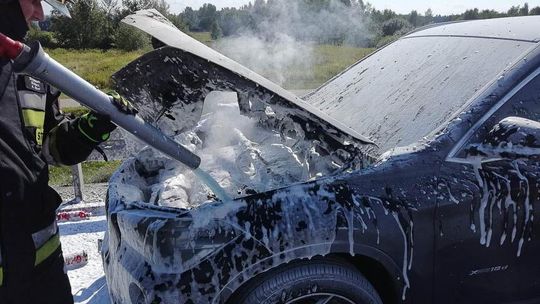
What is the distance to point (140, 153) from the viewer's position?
2691 millimetres

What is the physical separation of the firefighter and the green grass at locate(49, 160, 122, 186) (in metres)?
3.20

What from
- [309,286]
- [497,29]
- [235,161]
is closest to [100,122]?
[235,161]

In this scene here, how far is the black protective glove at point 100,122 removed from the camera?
1793 mm

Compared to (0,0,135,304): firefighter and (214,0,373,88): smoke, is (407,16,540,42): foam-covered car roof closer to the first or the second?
(214,0,373,88): smoke

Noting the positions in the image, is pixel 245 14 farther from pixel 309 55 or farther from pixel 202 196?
pixel 202 196

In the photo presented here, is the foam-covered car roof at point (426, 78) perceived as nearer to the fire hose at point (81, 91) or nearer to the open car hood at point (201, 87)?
the open car hood at point (201, 87)

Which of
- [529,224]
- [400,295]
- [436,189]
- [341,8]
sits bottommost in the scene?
[400,295]

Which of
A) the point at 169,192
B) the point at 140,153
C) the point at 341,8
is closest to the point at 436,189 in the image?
the point at 169,192

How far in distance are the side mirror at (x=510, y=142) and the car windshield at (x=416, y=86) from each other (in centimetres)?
19

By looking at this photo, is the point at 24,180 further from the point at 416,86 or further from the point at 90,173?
the point at 90,173

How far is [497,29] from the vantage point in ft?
8.50

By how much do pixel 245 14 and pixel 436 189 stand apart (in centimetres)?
631

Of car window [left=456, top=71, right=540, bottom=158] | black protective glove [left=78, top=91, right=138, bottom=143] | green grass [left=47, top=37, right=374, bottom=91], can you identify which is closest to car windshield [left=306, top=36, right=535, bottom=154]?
car window [left=456, top=71, right=540, bottom=158]

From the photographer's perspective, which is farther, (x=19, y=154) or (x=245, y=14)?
(x=245, y=14)
